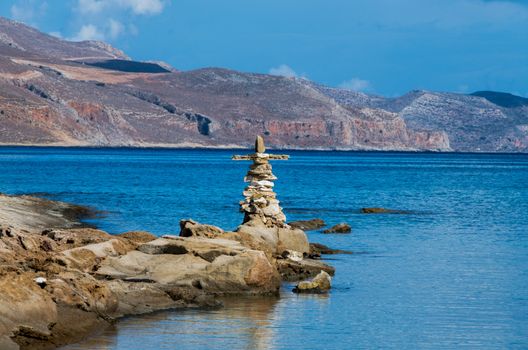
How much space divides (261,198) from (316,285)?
25.4 ft

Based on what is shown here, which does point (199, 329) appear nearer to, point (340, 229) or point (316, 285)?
point (316, 285)

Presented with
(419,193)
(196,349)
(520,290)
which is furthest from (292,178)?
(196,349)

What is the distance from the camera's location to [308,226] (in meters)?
51.7

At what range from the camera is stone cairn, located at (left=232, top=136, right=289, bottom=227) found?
36438 mm

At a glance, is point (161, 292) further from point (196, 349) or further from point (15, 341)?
point (15, 341)

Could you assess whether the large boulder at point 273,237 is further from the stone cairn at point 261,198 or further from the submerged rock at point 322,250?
the submerged rock at point 322,250

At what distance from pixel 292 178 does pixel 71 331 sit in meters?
106

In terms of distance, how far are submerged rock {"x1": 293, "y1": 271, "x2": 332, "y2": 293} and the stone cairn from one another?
681cm

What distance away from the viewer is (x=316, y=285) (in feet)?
96.2

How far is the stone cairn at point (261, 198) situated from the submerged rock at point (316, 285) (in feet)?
22.4

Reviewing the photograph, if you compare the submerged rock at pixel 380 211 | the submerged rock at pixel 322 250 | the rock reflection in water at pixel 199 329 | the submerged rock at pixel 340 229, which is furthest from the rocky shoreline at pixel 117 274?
the submerged rock at pixel 380 211

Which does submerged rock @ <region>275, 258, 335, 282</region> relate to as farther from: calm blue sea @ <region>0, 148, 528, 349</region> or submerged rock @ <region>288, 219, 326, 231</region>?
submerged rock @ <region>288, 219, 326, 231</region>

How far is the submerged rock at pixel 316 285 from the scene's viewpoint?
29016 millimetres

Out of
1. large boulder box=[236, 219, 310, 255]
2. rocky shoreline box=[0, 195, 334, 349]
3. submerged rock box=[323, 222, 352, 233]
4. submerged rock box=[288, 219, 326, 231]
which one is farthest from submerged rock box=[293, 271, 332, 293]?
submerged rock box=[288, 219, 326, 231]
